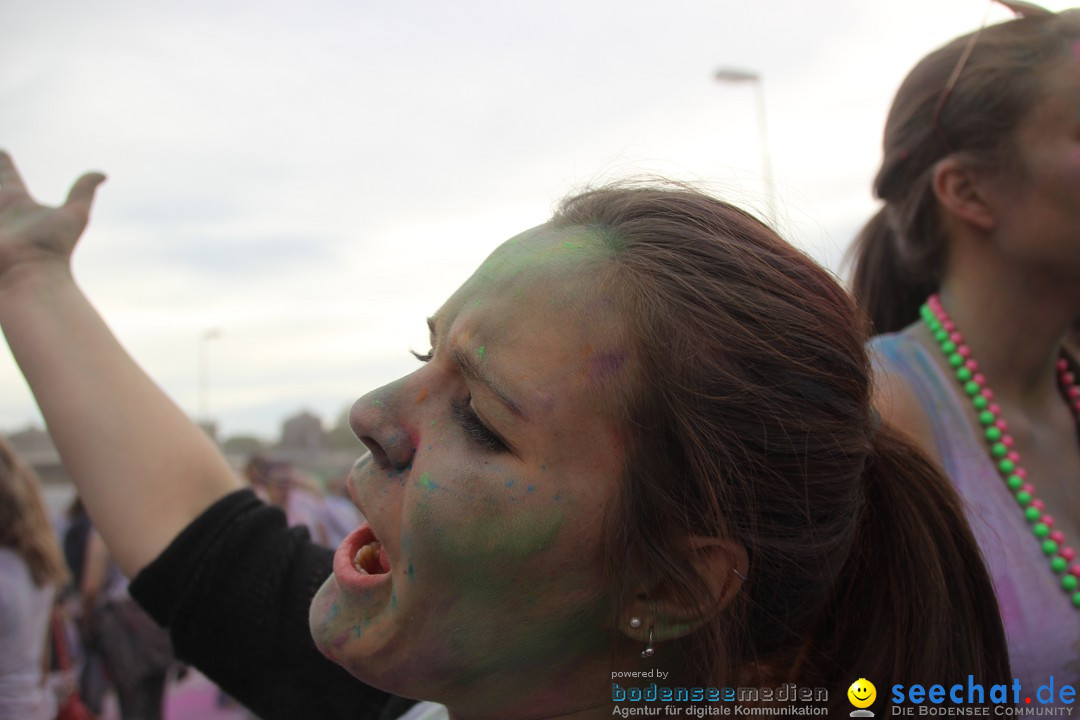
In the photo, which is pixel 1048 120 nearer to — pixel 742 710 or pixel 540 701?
pixel 742 710

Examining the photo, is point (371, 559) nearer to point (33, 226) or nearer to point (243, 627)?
point (243, 627)

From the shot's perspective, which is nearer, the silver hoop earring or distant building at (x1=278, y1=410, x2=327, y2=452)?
the silver hoop earring

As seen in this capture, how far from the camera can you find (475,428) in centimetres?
118

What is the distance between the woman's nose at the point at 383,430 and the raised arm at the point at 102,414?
577mm

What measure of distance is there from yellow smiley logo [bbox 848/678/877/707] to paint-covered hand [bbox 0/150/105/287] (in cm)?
177

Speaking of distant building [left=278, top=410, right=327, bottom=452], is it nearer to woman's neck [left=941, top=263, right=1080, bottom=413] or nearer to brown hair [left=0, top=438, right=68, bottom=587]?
A: brown hair [left=0, top=438, right=68, bottom=587]

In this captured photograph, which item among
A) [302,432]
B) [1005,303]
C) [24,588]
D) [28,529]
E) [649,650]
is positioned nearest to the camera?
[649,650]

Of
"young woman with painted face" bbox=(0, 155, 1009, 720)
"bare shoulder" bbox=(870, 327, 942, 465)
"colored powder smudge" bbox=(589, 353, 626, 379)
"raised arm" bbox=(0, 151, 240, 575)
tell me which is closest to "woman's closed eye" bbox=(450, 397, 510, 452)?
"young woman with painted face" bbox=(0, 155, 1009, 720)

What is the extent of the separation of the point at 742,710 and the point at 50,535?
328cm

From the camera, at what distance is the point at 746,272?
1220mm

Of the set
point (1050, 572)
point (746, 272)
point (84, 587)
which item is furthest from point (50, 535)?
point (1050, 572)

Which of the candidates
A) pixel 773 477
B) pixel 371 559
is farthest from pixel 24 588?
pixel 773 477

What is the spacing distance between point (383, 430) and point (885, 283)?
1.61 meters

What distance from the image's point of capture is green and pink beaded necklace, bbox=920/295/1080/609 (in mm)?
1636
